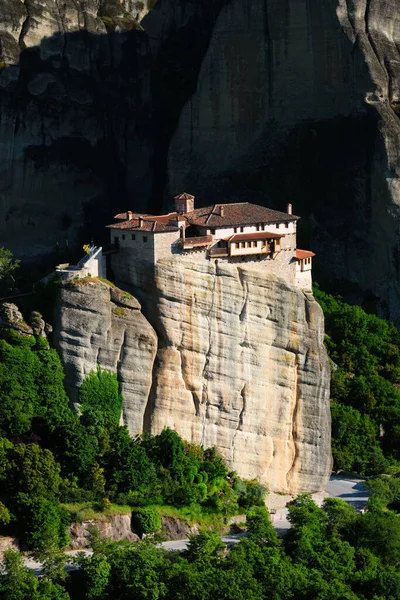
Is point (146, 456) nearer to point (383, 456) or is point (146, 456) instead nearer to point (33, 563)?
point (33, 563)

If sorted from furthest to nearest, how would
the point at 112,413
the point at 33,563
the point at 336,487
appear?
the point at 336,487 → the point at 112,413 → the point at 33,563

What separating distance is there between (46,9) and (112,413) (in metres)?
21.8

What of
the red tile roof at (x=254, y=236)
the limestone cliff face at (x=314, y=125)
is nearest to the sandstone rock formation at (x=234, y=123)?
the limestone cliff face at (x=314, y=125)

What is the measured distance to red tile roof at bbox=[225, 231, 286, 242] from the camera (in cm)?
7938

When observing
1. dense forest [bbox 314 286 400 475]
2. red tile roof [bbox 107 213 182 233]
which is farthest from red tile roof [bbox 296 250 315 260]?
dense forest [bbox 314 286 400 475]

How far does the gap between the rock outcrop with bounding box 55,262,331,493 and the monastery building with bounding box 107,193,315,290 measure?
498 mm

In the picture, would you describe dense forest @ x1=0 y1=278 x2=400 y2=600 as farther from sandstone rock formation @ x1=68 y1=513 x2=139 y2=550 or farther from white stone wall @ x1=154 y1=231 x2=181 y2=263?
white stone wall @ x1=154 y1=231 x2=181 y2=263

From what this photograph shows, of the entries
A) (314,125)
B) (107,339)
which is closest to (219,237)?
(107,339)

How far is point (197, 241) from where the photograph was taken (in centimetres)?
7831

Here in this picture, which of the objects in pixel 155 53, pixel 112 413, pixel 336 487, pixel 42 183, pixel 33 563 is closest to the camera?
pixel 33 563

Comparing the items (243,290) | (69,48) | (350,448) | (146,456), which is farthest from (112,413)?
(69,48)

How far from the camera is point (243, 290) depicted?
3127 inches

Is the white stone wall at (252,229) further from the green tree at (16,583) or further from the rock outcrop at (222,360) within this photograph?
the green tree at (16,583)

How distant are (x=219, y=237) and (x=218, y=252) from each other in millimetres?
579
